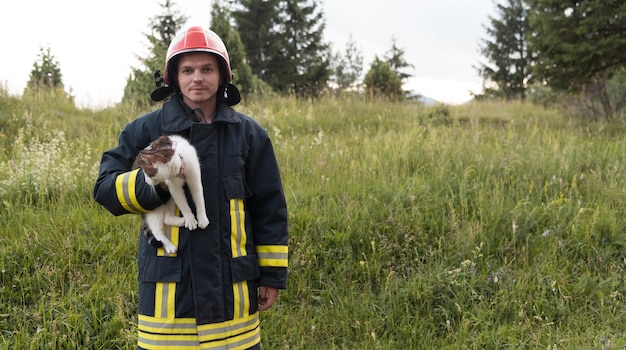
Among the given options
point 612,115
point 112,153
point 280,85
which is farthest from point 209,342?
point 280,85

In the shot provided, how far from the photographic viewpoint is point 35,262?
A: 3803 millimetres

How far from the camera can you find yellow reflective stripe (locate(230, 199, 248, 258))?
229cm

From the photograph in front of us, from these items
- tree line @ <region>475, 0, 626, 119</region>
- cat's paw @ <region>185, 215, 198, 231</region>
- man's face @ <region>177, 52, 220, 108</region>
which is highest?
tree line @ <region>475, 0, 626, 119</region>

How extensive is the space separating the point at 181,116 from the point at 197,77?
8.0 inches

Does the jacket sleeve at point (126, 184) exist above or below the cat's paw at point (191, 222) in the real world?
above

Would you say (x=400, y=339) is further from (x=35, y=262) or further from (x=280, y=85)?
(x=280, y=85)

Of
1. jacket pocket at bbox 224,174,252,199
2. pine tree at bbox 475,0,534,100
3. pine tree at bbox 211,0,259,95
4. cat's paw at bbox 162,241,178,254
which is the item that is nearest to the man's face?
jacket pocket at bbox 224,174,252,199

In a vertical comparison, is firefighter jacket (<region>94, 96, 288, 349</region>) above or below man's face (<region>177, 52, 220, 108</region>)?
below

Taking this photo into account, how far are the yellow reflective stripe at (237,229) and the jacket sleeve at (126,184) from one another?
0.33m

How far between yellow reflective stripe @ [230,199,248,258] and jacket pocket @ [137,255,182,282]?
9.9 inches

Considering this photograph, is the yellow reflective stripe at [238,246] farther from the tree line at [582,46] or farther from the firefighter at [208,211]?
the tree line at [582,46]

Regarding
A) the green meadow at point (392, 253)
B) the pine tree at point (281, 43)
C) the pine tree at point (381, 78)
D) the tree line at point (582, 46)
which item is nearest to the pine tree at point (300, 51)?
the pine tree at point (281, 43)

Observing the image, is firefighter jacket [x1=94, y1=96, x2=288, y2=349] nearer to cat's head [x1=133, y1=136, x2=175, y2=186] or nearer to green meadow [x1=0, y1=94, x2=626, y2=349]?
cat's head [x1=133, y1=136, x2=175, y2=186]

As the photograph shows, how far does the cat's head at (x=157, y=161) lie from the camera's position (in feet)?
6.38
